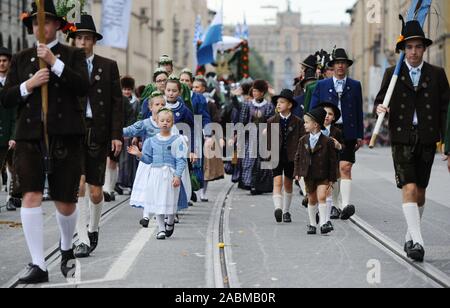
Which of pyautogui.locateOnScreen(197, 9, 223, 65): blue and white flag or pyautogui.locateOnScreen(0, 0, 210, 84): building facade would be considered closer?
pyautogui.locateOnScreen(197, 9, 223, 65): blue and white flag

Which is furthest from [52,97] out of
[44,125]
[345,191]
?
[345,191]

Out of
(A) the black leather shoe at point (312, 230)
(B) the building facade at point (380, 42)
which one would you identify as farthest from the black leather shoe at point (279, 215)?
(B) the building facade at point (380, 42)

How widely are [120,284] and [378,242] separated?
3.93 metres

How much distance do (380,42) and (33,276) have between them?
298ft

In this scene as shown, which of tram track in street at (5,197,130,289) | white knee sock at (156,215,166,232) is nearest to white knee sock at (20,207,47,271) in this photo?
tram track in street at (5,197,130,289)

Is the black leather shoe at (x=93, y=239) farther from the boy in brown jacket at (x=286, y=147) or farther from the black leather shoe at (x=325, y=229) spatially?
the boy in brown jacket at (x=286, y=147)

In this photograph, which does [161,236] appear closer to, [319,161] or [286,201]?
[319,161]

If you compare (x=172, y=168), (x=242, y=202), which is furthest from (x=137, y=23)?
(x=172, y=168)

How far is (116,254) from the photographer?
1133 centimetres

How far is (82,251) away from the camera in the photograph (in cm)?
1110

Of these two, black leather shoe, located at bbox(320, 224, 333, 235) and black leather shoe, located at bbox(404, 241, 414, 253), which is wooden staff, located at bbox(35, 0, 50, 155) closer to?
black leather shoe, located at bbox(404, 241, 414, 253)

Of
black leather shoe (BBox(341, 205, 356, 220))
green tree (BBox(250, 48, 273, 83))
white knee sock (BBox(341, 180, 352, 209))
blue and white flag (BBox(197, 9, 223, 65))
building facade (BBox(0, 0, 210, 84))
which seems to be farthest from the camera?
green tree (BBox(250, 48, 273, 83))

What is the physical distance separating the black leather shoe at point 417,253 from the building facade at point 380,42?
2520 cm

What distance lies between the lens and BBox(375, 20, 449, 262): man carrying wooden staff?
10961mm
